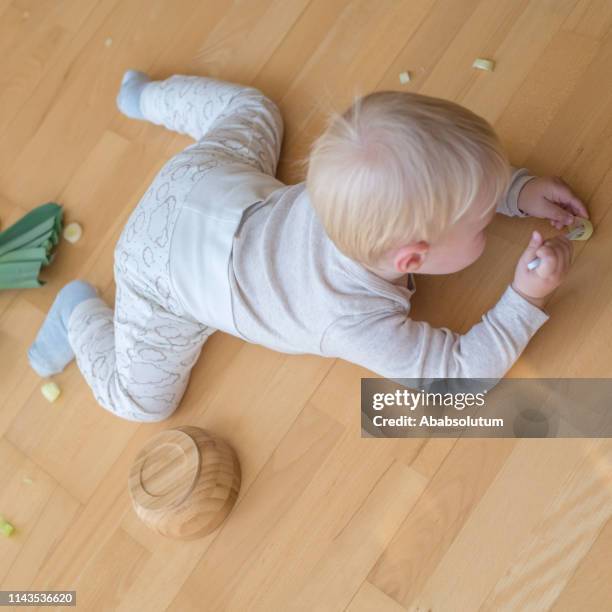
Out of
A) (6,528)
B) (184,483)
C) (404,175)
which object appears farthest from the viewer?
(6,528)

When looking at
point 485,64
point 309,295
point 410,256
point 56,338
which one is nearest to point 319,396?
point 309,295

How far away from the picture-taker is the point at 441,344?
0.85 metres

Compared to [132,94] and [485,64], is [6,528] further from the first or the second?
[485,64]

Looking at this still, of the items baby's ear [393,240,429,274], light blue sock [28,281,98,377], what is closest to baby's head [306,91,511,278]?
baby's ear [393,240,429,274]

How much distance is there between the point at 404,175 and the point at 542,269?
25 cm

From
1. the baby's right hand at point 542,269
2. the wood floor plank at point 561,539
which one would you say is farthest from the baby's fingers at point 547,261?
the wood floor plank at point 561,539

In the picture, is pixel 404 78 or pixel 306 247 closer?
pixel 306 247

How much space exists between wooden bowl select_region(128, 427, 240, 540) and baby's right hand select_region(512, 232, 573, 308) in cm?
46

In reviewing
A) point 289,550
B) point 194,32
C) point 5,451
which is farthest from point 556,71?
point 5,451

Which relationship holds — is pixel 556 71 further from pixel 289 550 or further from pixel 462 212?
pixel 289 550

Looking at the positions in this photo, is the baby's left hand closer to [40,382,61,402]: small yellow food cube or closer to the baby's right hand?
the baby's right hand

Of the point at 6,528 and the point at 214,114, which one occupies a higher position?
the point at 214,114

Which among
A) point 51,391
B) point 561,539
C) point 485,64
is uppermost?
point 485,64

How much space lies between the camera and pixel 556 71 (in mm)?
997
